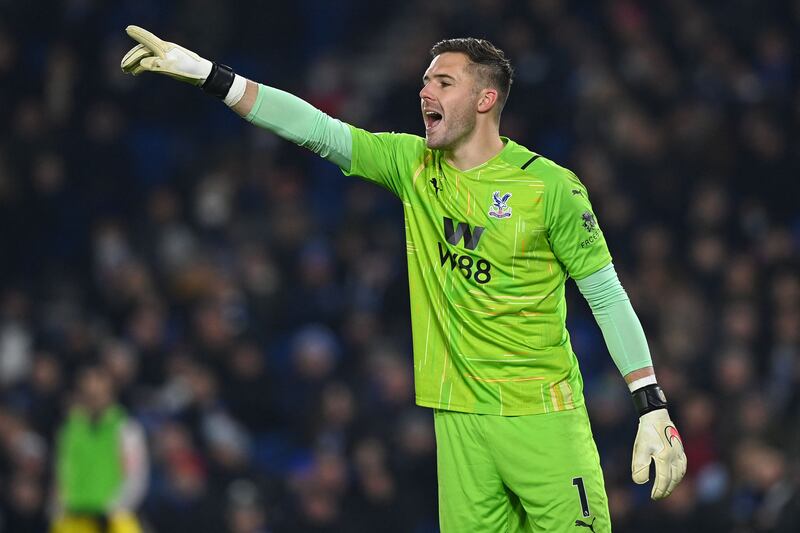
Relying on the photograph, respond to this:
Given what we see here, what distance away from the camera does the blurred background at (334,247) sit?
9.15 m

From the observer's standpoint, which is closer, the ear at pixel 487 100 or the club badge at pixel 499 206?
the club badge at pixel 499 206

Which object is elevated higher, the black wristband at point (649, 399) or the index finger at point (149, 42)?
the index finger at point (149, 42)

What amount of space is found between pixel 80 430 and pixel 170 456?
0.68 meters

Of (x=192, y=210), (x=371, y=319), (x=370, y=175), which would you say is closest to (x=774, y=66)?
(x=371, y=319)

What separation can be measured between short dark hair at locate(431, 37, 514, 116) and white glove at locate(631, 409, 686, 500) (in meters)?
1.19

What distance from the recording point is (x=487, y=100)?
4.65 m

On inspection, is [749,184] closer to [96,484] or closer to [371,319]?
[371,319]

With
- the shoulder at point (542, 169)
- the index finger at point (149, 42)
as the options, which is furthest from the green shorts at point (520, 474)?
the index finger at point (149, 42)

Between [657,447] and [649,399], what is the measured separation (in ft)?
0.56

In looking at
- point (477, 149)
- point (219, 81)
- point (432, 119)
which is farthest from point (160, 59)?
point (477, 149)

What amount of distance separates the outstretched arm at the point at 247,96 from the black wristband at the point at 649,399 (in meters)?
1.28

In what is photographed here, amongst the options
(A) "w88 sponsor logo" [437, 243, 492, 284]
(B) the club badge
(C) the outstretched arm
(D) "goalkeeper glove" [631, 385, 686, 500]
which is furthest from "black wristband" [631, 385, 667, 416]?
(C) the outstretched arm

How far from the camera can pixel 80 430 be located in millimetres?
9172

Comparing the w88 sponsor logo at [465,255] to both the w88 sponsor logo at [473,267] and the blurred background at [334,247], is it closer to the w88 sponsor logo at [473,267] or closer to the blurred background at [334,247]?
the w88 sponsor logo at [473,267]
